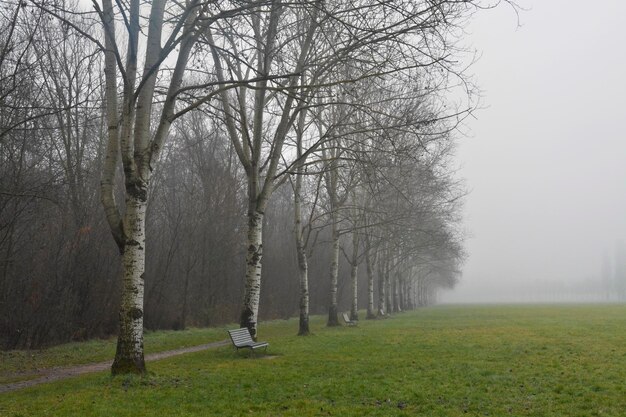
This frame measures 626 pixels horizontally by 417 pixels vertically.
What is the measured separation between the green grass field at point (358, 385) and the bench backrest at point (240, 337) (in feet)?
1.30

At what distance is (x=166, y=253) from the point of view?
31.1m

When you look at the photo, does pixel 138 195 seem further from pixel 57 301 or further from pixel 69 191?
pixel 69 191

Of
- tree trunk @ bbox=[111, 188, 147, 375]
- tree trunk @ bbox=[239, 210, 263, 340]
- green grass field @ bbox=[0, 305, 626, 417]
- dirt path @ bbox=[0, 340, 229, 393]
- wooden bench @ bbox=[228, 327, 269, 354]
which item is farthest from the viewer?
tree trunk @ bbox=[239, 210, 263, 340]

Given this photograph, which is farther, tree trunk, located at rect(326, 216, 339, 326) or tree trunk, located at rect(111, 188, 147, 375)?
tree trunk, located at rect(326, 216, 339, 326)

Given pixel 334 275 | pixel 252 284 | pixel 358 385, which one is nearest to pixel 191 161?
pixel 334 275

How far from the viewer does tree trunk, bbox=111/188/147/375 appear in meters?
10.3

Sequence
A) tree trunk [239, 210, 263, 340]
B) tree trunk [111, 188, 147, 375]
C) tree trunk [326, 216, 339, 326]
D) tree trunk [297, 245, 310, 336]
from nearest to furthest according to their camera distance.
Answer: tree trunk [111, 188, 147, 375] < tree trunk [239, 210, 263, 340] < tree trunk [297, 245, 310, 336] < tree trunk [326, 216, 339, 326]

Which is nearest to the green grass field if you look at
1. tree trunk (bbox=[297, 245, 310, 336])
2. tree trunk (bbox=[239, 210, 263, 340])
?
tree trunk (bbox=[239, 210, 263, 340])

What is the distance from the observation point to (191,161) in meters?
37.3

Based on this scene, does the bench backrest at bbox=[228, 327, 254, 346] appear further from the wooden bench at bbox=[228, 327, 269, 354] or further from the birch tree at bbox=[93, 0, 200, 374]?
the birch tree at bbox=[93, 0, 200, 374]

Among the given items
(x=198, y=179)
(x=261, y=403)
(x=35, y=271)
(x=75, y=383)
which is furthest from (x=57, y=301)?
(x=198, y=179)

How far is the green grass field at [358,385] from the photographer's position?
7891 mm

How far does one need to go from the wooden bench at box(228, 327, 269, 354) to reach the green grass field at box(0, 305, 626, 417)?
37 cm

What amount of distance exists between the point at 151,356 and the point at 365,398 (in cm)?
971
